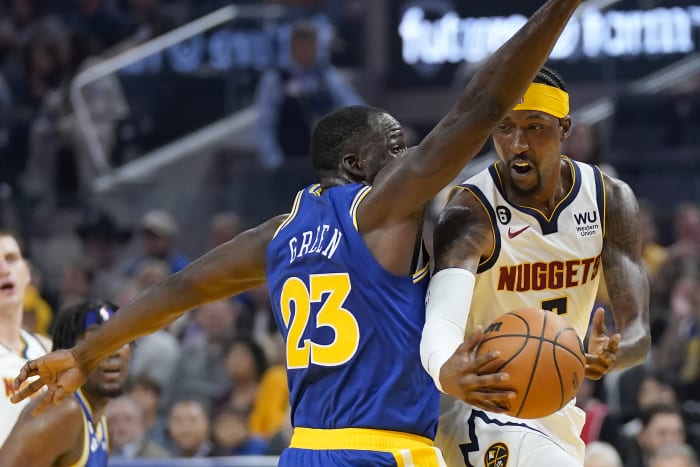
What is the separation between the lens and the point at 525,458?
4977 millimetres

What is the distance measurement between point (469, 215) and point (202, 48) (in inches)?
362

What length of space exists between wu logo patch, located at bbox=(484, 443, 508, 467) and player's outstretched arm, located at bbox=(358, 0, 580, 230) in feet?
3.84

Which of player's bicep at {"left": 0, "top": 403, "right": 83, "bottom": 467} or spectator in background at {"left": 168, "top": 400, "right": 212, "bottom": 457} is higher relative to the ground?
player's bicep at {"left": 0, "top": 403, "right": 83, "bottom": 467}

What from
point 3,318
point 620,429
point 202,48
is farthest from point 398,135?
point 202,48

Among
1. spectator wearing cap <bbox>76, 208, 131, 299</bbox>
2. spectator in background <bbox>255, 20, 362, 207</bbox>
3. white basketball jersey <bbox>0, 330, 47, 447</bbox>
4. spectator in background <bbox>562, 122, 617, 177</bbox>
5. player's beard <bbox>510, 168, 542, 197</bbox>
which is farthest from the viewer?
spectator in background <bbox>255, 20, 362, 207</bbox>

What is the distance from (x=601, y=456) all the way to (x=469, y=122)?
4.11m

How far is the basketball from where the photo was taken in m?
→ 4.11

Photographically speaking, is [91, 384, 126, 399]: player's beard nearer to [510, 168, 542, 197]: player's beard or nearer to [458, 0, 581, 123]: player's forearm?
[510, 168, 542, 197]: player's beard

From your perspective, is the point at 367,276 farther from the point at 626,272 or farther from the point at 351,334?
the point at 626,272

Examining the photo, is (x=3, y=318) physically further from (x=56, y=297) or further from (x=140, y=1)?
(x=140, y=1)

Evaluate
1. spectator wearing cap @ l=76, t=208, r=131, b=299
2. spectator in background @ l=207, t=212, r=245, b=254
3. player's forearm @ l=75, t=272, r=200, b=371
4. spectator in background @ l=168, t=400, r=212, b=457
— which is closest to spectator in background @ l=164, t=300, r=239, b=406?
spectator in background @ l=168, t=400, r=212, b=457

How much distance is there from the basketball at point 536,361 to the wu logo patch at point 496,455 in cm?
86

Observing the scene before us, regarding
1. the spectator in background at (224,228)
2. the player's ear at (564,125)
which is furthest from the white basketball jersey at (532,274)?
the spectator in background at (224,228)

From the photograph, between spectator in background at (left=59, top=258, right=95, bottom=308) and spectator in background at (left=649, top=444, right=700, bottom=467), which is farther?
spectator in background at (left=59, top=258, right=95, bottom=308)
